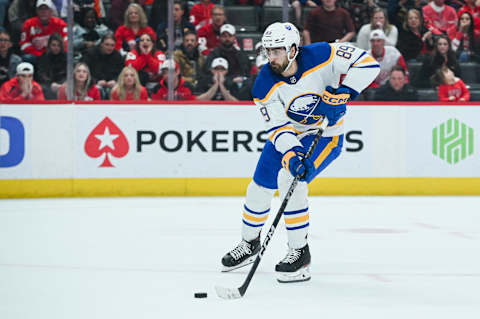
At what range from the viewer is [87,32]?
7426mm

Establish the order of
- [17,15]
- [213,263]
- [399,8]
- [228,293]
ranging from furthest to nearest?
[399,8]
[17,15]
[213,263]
[228,293]

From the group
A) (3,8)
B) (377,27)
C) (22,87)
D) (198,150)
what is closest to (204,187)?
(198,150)

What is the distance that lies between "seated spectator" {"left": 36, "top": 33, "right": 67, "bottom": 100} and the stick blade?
4.72 m

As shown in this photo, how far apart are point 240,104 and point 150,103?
0.92 meters

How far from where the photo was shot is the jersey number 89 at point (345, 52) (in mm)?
3941

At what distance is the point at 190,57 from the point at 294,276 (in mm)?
4368

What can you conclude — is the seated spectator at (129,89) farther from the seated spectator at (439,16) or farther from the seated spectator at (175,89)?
the seated spectator at (439,16)

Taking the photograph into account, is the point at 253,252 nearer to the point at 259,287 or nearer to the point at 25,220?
the point at 259,287

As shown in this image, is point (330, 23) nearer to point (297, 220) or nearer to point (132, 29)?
point (132, 29)

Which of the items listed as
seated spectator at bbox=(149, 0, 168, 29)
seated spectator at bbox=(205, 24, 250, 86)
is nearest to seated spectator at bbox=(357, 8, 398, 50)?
seated spectator at bbox=(205, 24, 250, 86)

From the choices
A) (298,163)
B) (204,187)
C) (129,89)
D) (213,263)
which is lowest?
(204,187)

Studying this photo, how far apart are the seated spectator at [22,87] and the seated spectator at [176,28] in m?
1.28

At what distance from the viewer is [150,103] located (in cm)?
764

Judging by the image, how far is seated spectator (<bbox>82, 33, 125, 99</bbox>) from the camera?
7.45 meters
